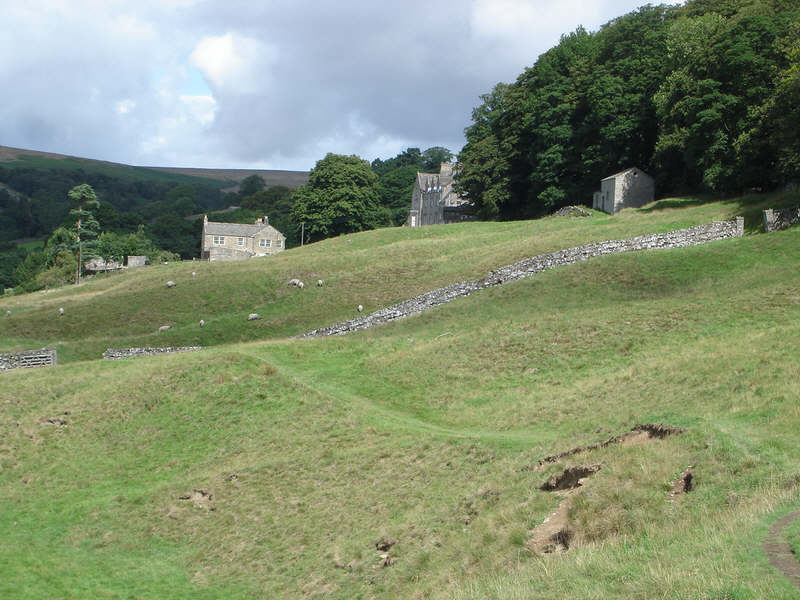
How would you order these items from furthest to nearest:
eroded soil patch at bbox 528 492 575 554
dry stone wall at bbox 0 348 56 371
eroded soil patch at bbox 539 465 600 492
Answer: dry stone wall at bbox 0 348 56 371, eroded soil patch at bbox 539 465 600 492, eroded soil patch at bbox 528 492 575 554

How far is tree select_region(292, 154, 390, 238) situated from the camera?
11025 cm

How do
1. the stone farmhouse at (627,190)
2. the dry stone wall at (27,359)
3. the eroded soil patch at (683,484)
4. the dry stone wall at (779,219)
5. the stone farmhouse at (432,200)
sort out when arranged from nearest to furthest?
the eroded soil patch at (683,484), the dry stone wall at (27,359), the dry stone wall at (779,219), the stone farmhouse at (627,190), the stone farmhouse at (432,200)

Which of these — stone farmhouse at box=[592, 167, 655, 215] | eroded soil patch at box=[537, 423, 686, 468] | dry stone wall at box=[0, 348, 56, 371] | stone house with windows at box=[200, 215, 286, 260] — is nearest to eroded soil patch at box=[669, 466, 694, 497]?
eroded soil patch at box=[537, 423, 686, 468]

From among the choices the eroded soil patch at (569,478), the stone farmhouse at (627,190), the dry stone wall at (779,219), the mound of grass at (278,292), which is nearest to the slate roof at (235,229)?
the mound of grass at (278,292)

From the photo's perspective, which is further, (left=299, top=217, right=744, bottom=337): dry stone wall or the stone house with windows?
the stone house with windows

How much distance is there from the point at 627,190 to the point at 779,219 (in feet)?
89.3

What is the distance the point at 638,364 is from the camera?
30328mm

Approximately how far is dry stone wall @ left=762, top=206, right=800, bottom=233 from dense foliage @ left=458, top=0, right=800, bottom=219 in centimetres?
540

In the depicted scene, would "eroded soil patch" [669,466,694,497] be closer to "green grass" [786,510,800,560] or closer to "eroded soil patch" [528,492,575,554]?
"eroded soil patch" [528,492,575,554]

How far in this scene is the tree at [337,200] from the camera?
110 meters

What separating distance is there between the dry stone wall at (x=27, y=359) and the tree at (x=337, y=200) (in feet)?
219

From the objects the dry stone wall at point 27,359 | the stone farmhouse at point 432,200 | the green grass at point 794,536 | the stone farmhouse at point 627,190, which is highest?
the stone farmhouse at point 432,200

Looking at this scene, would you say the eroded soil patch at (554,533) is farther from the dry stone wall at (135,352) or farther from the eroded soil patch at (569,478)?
the dry stone wall at (135,352)

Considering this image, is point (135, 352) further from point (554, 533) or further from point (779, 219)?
point (779, 219)
